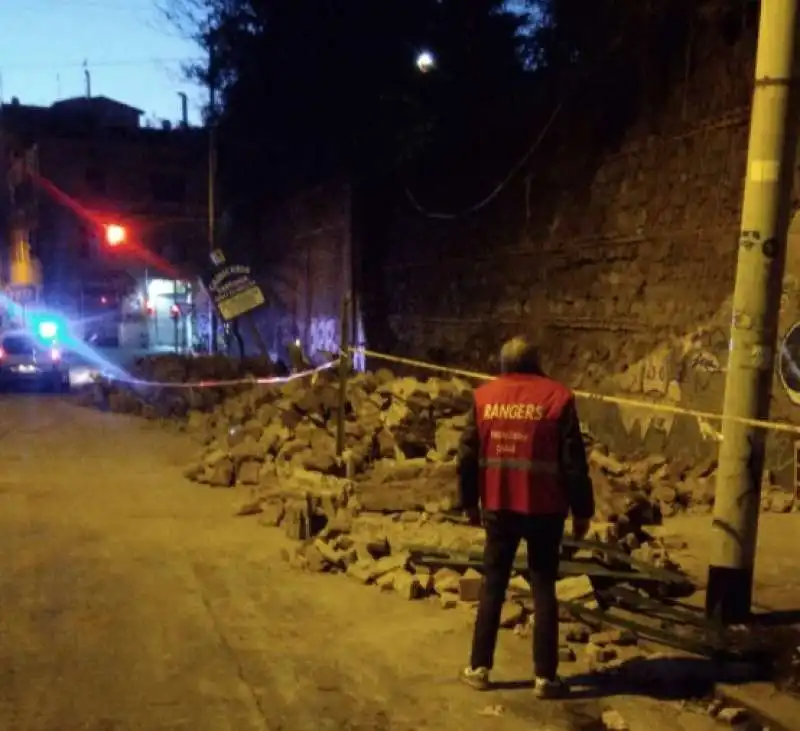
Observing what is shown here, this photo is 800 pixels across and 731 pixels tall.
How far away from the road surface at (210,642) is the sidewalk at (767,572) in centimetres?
32

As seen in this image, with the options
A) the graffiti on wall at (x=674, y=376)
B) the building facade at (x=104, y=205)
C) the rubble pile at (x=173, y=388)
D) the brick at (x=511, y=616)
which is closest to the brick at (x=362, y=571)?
the brick at (x=511, y=616)

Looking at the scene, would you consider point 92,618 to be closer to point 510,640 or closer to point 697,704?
point 510,640

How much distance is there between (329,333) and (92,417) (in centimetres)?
616

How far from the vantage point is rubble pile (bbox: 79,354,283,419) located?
18250 mm

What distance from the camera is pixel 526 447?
5.20 metres

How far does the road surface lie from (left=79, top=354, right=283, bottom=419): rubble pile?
25.4 ft

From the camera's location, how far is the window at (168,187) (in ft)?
177

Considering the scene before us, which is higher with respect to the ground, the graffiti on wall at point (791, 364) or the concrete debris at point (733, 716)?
the graffiti on wall at point (791, 364)

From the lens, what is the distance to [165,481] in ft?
39.5

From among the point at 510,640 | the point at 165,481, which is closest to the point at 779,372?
the point at 510,640

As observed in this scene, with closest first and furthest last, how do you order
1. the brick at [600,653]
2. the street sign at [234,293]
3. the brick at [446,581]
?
1. the brick at [600,653]
2. the brick at [446,581]
3. the street sign at [234,293]

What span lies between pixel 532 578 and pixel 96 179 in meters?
51.4

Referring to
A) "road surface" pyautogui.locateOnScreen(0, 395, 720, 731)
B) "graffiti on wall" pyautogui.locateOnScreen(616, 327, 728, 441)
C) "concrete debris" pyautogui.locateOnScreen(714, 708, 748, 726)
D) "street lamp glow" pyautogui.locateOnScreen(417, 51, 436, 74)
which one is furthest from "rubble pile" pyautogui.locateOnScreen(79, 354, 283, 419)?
"concrete debris" pyautogui.locateOnScreen(714, 708, 748, 726)

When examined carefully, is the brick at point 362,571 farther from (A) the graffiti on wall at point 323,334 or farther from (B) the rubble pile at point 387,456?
(A) the graffiti on wall at point 323,334
